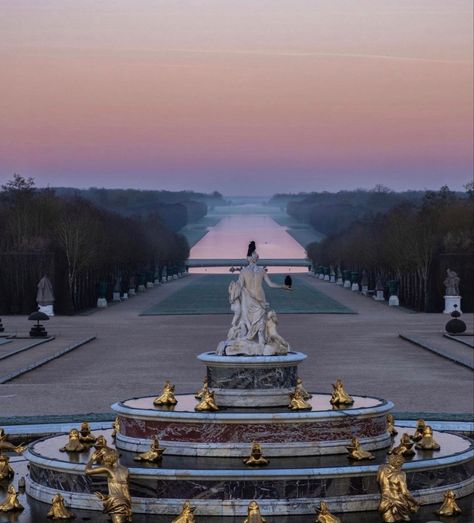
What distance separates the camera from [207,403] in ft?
63.3

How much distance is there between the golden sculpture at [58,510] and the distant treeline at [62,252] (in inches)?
1750

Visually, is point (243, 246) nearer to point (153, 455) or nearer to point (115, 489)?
point (153, 455)

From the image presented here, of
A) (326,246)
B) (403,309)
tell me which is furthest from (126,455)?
(326,246)

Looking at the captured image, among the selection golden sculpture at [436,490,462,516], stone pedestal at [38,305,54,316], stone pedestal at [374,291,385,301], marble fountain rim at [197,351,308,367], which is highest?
marble fountain rim at [197,351,308,367]

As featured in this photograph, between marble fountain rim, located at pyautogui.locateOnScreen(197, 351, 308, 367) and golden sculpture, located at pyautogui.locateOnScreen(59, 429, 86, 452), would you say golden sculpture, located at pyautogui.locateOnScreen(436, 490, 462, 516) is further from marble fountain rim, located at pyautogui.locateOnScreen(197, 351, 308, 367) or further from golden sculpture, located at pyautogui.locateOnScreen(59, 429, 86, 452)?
golden sculpture, located at pyautogui.locateOnScreen(59, 429, 86, 452)

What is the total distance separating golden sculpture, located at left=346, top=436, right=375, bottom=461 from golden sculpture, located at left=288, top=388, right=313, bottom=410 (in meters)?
1.02

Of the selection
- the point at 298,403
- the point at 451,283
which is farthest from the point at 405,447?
the point at 451,283

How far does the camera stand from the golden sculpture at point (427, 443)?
1919cm

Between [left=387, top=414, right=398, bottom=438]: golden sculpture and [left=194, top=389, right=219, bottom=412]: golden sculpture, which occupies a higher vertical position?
[left=194, top=389, right=219, bottom=412]: golden sculpture

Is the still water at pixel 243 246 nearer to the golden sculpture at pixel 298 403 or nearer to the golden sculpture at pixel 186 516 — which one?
the golden sculpture at pixel 298 403

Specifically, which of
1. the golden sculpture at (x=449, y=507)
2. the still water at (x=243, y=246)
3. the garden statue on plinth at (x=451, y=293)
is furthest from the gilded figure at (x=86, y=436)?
the still water at (x=243, y=246)

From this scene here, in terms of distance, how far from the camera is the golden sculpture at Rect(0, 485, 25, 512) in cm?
1741

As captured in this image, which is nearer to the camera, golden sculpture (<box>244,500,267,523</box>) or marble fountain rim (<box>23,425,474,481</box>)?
golden sculpture (<box>244,500,267,523</box>)

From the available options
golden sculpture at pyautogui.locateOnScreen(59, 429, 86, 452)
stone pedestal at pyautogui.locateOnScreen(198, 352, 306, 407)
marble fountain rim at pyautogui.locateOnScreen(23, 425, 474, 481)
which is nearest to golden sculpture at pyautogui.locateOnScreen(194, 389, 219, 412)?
stone pedestal at pyautogui.locateOnScreen(198, 352, 306, 407)
